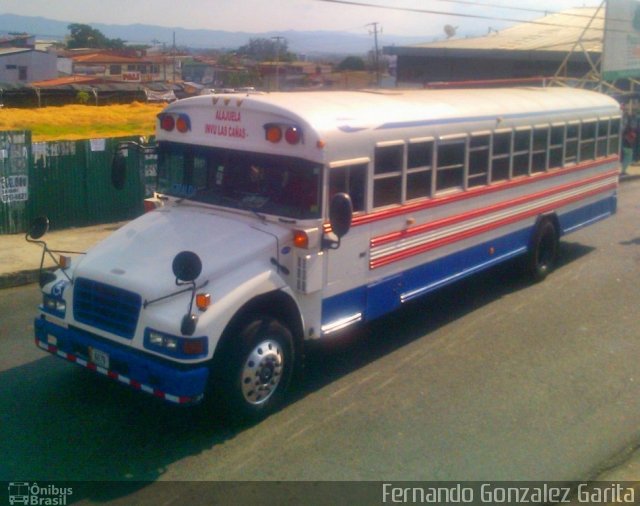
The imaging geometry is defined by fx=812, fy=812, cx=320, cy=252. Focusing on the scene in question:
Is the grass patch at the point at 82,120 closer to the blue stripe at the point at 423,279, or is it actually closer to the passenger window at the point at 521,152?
the passenger window at the point at 521,152

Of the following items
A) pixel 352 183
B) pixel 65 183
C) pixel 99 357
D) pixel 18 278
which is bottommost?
pixel 18 278

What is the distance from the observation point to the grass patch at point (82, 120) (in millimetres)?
34000

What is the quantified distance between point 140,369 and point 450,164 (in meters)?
4.45

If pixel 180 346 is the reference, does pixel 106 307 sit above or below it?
above

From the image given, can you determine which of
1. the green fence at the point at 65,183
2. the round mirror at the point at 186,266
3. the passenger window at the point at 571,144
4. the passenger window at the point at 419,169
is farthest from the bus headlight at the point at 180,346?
the green fence at the point at 65,183

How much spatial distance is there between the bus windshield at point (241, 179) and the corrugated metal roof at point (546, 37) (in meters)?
29.0

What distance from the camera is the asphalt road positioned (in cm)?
597

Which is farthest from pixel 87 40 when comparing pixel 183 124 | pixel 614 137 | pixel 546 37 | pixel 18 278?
pixel 183 124

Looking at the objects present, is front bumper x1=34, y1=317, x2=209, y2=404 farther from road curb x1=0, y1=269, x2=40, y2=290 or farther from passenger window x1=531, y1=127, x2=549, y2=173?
passenger window x1=531, y1=127, x2=549, y2=173

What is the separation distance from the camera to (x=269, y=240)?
22.5 feet

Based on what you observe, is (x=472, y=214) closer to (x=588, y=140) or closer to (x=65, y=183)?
(x=588, y=140)

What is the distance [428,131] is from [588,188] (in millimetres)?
5129

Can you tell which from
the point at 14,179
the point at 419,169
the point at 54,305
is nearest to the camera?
→ the point at 54,305

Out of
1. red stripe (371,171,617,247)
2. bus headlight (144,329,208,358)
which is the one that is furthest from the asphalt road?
red stripe (371,171,617,247)
